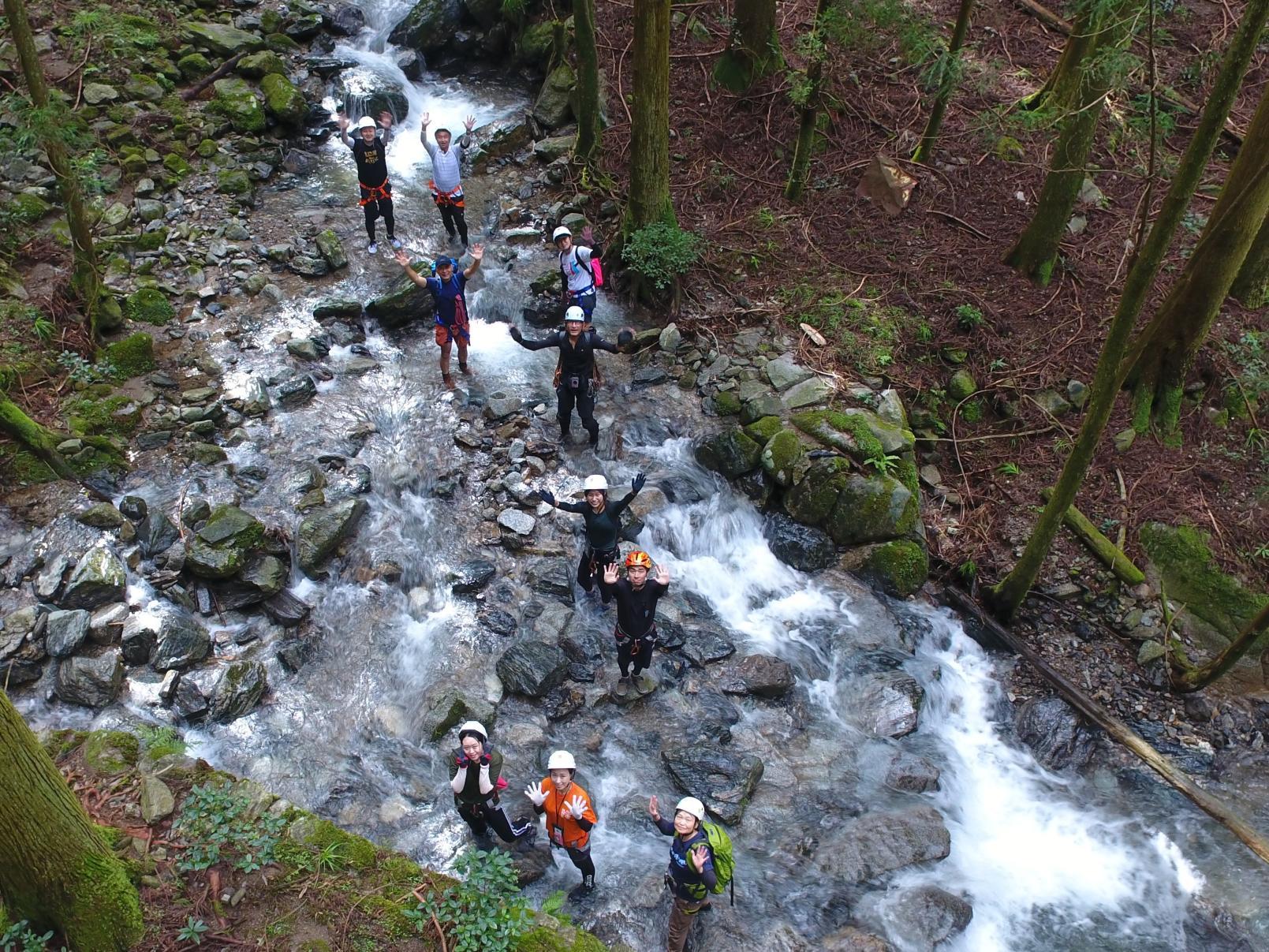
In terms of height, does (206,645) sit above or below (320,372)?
below

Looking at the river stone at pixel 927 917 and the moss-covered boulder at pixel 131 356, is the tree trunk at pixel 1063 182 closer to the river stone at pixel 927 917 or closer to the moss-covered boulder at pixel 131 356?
the river stone at pixel 927 917

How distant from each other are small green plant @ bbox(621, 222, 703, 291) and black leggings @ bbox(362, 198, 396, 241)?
12.8 feet

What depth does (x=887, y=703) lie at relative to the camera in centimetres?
846

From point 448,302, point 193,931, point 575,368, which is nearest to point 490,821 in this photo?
point 193,931

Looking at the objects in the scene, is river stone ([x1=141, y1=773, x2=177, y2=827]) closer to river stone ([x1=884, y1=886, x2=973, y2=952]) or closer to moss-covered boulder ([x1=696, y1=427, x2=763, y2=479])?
river stone ([x1=884, y1=886, x2=973, y2=952])

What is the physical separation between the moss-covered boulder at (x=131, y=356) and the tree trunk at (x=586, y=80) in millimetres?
7809

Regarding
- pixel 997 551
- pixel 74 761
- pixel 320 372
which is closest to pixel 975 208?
pixel 997 551

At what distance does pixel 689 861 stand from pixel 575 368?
5981mm

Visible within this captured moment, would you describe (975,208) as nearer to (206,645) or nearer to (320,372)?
(320,372)

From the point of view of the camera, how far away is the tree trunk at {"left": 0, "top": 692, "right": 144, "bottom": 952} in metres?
4.16

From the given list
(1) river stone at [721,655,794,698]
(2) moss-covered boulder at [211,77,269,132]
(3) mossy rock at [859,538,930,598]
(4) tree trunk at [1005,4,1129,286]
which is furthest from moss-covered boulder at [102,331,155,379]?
(4) tree trunk at [1005,4,1129,286]

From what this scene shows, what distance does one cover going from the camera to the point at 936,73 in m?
12.1

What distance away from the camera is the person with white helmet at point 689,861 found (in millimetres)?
5613

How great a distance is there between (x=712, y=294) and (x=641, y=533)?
4.33m
